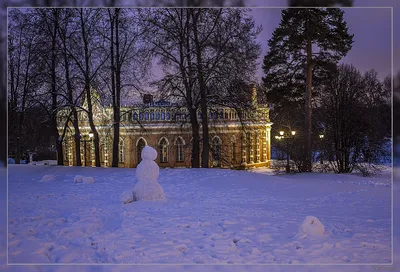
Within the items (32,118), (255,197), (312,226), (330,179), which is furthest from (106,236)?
(330,179)

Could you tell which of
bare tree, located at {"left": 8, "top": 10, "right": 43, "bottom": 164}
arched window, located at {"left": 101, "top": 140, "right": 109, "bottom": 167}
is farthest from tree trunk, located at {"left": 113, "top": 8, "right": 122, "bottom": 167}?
bare tree, located at {"left": 8, "top": 10, "right": 43, "bottom": 164}

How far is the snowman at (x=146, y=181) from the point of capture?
4.30m

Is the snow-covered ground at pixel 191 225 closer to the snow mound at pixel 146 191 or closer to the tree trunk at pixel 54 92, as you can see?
the snow mound at pixel 146 191

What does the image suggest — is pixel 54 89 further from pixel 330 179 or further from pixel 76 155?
pixel 330 179

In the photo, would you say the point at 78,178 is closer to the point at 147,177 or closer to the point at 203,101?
the point at 147,177

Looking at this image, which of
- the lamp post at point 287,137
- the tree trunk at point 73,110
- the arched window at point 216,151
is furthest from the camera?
the lamp post at point 287,137

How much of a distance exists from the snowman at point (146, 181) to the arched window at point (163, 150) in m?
1.40

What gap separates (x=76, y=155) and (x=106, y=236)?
9.46 feet

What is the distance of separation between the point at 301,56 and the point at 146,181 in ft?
10.6

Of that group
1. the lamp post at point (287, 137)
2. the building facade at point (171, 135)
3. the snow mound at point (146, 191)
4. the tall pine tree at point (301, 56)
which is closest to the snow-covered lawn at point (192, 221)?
the snow mound at point (146, 191)

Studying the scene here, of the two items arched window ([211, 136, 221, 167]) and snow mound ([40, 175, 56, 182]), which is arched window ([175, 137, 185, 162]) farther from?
snow mound ([40, 175, 56, 182])

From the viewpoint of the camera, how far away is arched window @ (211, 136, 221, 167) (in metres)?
6.16

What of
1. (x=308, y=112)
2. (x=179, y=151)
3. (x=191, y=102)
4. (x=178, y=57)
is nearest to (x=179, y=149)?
(x=179, y=151)

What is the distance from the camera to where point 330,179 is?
6160 millimetres
